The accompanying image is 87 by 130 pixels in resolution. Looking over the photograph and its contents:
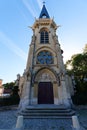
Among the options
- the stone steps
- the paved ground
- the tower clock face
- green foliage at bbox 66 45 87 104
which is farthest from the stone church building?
A: the paved ground

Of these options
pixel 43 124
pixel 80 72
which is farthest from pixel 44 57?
pixel 43 124

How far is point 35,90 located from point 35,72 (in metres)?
2.47

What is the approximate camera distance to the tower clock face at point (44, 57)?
646 inches

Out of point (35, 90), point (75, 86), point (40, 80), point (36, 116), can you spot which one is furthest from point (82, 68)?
point (36, 116)

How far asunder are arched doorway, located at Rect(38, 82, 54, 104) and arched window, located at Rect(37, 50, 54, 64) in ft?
10.9

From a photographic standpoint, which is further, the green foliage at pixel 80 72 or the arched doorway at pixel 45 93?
the green foliage at pixel 80 72

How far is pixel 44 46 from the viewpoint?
17375mm

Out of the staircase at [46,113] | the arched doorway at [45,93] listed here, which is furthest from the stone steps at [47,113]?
the arched doorway at [45,93]

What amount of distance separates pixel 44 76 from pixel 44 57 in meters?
3.05

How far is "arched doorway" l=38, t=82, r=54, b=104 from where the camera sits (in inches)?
565

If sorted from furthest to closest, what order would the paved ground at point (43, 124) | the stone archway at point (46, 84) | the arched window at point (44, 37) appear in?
the arched window at point (44, 37) → the stone archway at point (46, 84) → the paved ground at point (43, 124)

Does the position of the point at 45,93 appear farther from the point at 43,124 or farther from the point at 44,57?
the point at 43,124

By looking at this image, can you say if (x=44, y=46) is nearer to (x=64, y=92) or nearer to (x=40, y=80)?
(x=40, y=80)

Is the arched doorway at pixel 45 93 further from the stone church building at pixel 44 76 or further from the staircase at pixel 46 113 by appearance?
the staircase at pixel 46 113
